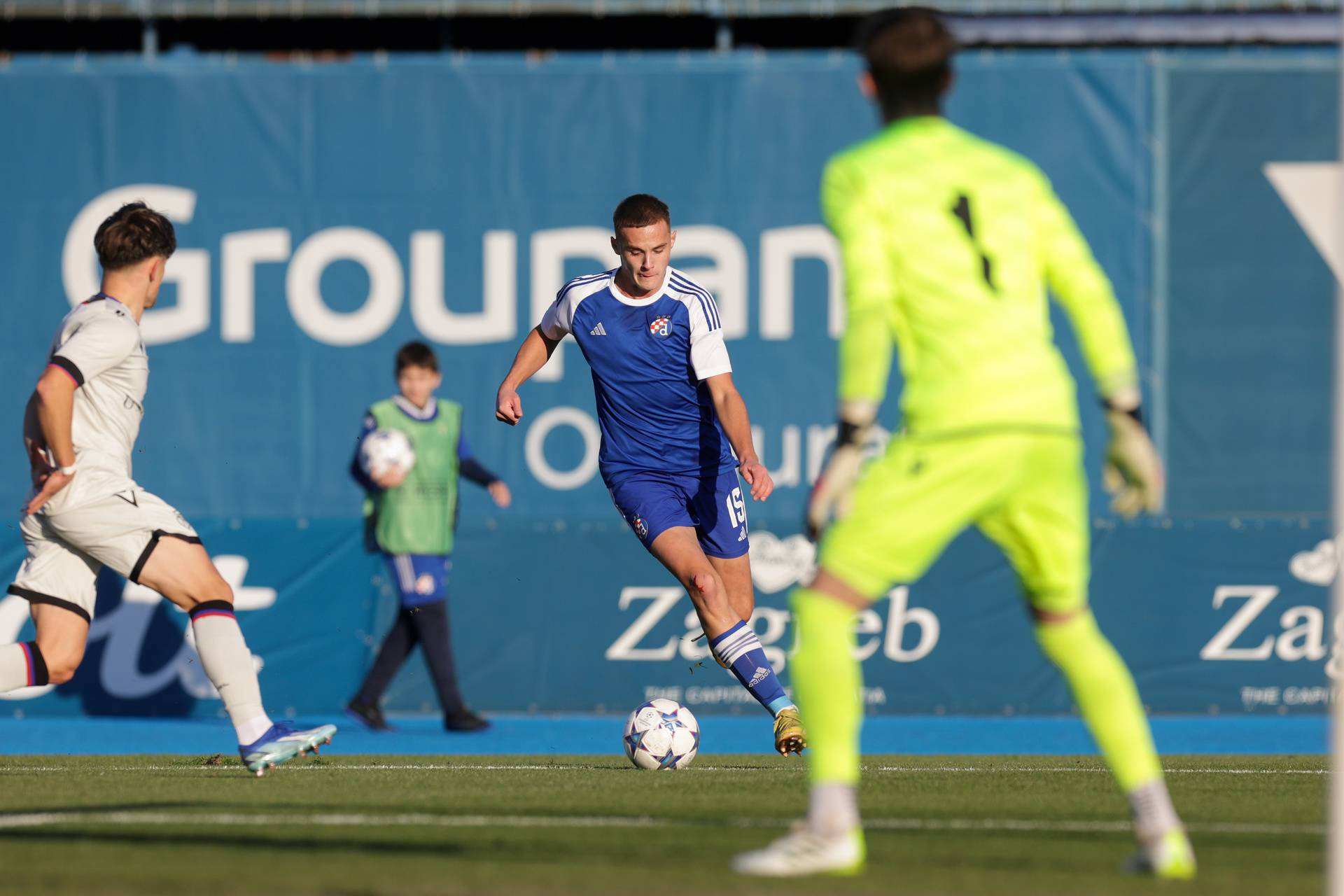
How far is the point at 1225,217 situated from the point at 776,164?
12.9ft

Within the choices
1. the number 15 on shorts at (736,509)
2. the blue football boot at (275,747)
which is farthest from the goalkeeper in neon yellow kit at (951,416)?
the number 15 on shorts at (736,509)

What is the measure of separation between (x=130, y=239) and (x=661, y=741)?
313 centimetres

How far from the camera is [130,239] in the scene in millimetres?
7070

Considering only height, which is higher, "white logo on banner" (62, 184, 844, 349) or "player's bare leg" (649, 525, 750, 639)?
"white logo on banner" (62, 184, 844, 349)

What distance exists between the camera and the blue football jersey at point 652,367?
837 centimetres

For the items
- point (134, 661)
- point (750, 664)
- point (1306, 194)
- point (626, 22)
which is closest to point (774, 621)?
point (134, 661)

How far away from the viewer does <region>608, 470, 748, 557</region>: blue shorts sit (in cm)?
827

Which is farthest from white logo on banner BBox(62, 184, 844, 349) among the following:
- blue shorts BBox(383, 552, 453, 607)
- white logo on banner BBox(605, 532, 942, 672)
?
blue shorts BBox(383, 552, 453, 607)

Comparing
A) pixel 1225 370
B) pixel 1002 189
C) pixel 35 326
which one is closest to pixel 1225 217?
pixel 1225 370

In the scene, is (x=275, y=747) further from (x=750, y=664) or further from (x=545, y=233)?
(x=545, y=233)

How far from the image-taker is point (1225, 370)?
15.9 m

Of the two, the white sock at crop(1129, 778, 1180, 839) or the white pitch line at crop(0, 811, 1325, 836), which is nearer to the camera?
the white sock at crop(1129, 778, 1180, 839)

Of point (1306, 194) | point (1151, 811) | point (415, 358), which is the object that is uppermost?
point (1306, 194)

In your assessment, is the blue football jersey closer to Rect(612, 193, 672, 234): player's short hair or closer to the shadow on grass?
Result: Rect(612, 193, 672, 234): player's short hair
